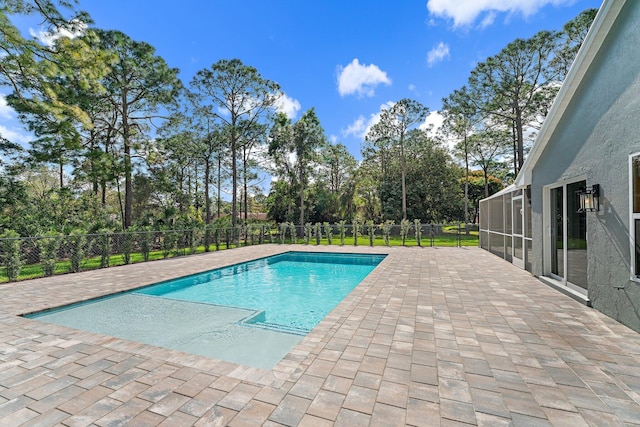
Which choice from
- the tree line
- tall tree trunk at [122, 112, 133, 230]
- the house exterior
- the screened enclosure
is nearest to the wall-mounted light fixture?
the house exterior

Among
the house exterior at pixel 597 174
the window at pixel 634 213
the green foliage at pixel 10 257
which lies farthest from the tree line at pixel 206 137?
the window at pixel 634 213

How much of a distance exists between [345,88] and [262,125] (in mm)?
6873

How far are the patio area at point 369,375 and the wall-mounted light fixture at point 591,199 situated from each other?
4.98 ft

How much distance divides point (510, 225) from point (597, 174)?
4607 mm

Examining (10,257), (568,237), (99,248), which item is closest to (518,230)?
(568,237)

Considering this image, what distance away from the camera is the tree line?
7.55 meters

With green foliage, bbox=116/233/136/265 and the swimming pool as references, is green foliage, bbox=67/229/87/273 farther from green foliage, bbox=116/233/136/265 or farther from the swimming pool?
the swimming pool

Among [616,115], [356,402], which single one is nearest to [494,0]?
[616,115]

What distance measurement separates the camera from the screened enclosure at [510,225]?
675 centimetres

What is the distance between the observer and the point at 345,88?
17156 millimetres

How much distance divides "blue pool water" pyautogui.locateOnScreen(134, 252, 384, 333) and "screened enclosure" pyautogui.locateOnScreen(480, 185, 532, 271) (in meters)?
4.28

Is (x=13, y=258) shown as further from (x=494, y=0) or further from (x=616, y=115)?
(x=494, y=0)

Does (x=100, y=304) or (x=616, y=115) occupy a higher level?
(x=616, y=115)

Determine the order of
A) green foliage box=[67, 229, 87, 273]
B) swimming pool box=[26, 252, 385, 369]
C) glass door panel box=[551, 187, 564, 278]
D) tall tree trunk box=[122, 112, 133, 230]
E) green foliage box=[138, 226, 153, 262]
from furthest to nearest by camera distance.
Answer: tall tree trunk box=[122, 112, 133, 230]
green foliage box=[138, 226, 153, 262]
green foliage box=[67, 229, 87, 273]
glass door panel box=[551, 187, 564, 278]
swimming pool box=[26, 252, 385, 369]
